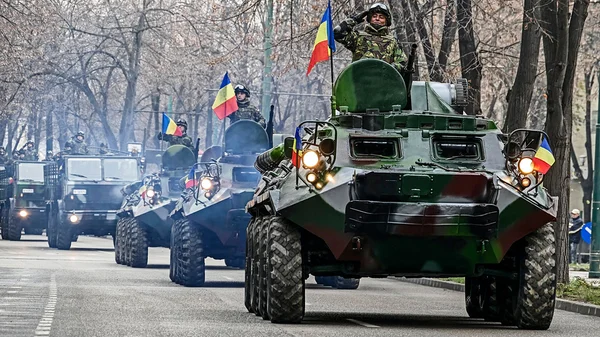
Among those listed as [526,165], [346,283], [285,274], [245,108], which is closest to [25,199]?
[245,108]

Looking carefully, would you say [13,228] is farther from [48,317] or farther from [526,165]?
[526,165]

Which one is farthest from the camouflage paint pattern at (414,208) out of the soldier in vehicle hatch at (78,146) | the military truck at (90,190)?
the soldier in vehicle hatch at (78,146)

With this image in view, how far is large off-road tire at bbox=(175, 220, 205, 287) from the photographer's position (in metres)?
23.0

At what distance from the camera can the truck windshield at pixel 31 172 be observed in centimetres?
4881

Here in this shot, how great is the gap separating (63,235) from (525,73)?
1926 centimetres

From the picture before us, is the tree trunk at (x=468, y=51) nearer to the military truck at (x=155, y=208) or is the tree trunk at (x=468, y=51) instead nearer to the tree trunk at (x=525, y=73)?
the tree trunk at (x=525, y=73)

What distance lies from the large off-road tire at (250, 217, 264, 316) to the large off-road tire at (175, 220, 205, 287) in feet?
20.3

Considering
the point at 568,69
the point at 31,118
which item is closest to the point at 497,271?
the point at 568,69

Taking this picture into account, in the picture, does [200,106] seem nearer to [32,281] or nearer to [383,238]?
[32,281]

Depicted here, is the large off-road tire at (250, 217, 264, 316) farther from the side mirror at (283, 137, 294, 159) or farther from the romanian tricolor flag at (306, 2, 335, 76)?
the romanian tricolor flag at (306, 2, 335, 76)

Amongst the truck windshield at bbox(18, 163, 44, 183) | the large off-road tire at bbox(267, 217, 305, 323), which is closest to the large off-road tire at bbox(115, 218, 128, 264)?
the truck windshield at bbox(18, 163, 44, 183)

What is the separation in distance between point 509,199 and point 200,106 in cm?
5963

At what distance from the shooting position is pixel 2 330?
13375mm

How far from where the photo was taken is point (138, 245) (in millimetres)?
30609
